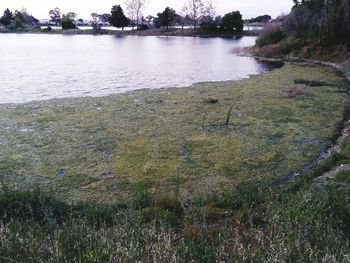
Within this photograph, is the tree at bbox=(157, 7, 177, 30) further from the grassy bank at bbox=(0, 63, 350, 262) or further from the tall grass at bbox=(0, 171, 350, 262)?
the tall grass at bbox=(0, 171, 350, 262)

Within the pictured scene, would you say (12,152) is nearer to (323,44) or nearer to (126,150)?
(126,150)

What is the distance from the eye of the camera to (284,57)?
41.3 m

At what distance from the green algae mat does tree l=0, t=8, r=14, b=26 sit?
127m

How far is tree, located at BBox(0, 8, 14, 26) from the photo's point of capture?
13012 cm

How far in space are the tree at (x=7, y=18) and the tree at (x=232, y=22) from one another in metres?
74.4

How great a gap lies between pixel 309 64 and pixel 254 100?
58.2 ft

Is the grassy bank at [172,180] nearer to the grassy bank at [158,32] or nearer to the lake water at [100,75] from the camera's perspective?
the lake water at [100,75]

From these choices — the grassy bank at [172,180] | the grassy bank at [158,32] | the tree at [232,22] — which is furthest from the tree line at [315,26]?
the tree at [232,22]

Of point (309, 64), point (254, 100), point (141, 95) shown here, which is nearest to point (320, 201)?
point (254, 100)

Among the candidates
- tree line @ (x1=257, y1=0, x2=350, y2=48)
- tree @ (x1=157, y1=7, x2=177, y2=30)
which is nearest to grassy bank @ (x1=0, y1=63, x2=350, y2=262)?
tree line @ (x1=257, y1=0, x2=350, y2=48)

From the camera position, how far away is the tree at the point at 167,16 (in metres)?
111

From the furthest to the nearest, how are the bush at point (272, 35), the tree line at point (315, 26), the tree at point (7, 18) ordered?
the tree at point (7, 18) < the bush at point (272, 35) < the tree line at point (315, 26)

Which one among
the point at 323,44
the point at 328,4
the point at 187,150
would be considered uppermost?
the point at 328,4

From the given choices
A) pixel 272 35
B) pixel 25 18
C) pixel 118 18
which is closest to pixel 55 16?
pixel 25 18
